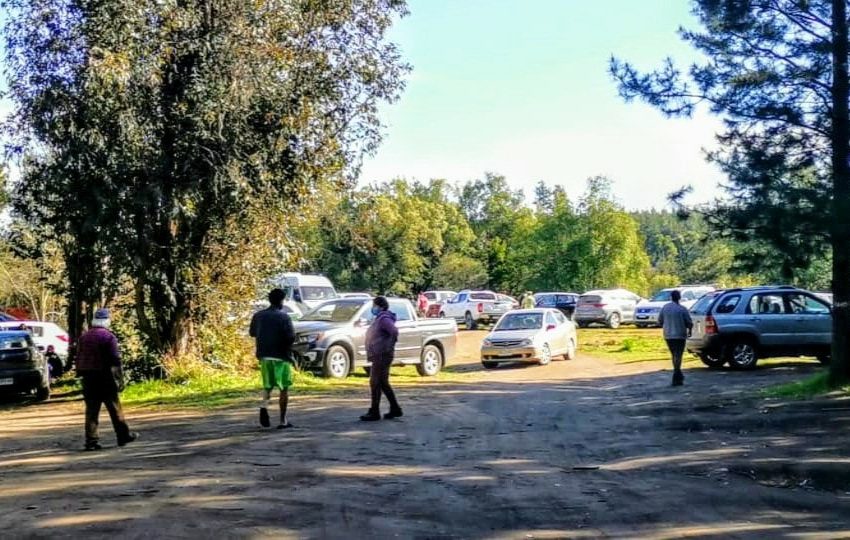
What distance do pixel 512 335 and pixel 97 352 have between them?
1652cm

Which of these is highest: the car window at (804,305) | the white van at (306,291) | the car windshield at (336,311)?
the white van at (306,291)

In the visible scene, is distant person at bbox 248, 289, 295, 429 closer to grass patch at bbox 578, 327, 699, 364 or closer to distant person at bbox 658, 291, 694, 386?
distant person at bbox 658, 291, 694, 386

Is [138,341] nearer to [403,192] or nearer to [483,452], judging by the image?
[483,452]

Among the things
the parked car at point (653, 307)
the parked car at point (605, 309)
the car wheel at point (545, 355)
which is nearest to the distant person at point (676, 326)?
the car wheel at point (545, 355)

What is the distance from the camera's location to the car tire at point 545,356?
26.8 metres

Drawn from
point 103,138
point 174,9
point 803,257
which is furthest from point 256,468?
point 174,9

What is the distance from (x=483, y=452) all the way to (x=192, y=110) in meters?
10.8

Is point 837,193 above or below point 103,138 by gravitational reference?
below

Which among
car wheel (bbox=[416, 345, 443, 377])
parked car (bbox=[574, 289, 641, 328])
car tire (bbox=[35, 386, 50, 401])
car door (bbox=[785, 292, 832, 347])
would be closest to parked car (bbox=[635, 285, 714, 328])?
parked car (bbox=[574, 289, 641, 328])

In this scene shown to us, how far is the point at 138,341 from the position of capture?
21094 millimetres

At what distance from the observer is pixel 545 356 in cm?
2686

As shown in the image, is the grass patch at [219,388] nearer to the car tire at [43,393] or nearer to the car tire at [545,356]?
the car tire at [43,393]

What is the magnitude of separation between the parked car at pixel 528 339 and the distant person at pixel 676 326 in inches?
316

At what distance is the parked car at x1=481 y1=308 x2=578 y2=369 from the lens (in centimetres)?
2641
